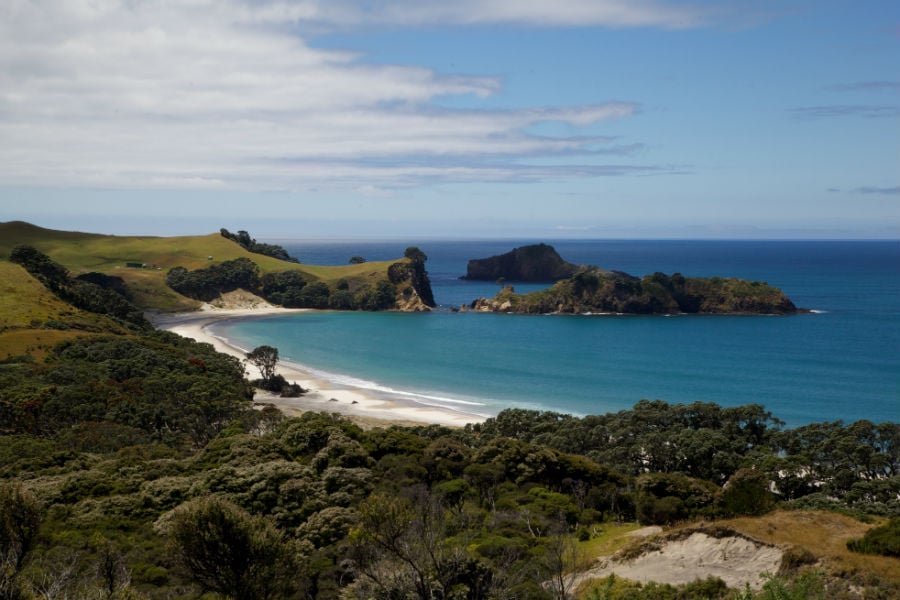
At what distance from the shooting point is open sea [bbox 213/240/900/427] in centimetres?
6347

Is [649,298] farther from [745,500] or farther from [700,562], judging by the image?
[700,562]

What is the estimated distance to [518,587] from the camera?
1723cm

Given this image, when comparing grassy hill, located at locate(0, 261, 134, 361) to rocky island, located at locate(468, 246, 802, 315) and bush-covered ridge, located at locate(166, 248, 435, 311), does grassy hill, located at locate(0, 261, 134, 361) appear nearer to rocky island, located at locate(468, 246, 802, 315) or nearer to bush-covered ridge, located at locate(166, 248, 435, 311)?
bush-covered ridge, located at locate(166, 248, 435, 311)

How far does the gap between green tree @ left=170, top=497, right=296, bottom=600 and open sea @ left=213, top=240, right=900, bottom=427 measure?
42664mm

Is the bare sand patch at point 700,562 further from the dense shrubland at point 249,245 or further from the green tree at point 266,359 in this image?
the dense shrubland at point 249,245

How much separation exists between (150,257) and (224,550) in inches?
6541

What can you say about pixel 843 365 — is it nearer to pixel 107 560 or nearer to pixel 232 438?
pixel 232 438

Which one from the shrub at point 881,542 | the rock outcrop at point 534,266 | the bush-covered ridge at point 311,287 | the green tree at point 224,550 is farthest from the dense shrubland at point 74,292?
the rock outcrop at point 534,266

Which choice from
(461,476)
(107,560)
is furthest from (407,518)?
(461,476)

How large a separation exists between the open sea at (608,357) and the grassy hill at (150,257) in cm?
2173

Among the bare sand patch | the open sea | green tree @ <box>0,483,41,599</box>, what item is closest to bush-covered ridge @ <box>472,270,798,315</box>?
the open sea

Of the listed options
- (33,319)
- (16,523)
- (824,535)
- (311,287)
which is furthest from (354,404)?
(311,287)

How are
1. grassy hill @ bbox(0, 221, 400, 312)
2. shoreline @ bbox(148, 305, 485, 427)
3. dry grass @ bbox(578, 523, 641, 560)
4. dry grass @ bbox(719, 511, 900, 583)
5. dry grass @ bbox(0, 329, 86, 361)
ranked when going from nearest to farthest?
dry grass @ bbox(719, 511, 900, 583), dry grass @ bbox(578, 523, 641, 560), shoreline @ bbox(148, 305, 485, 427), dry grass @ bbox(0, 329, 86, 361), grassy hill @ bbox(0, 221, 400, 312)

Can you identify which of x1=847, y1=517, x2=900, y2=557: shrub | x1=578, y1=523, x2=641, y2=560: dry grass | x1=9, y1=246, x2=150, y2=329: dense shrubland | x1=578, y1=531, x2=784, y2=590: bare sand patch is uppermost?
x1=9, y1=246, x2=150, y2=329: dense shrubland
